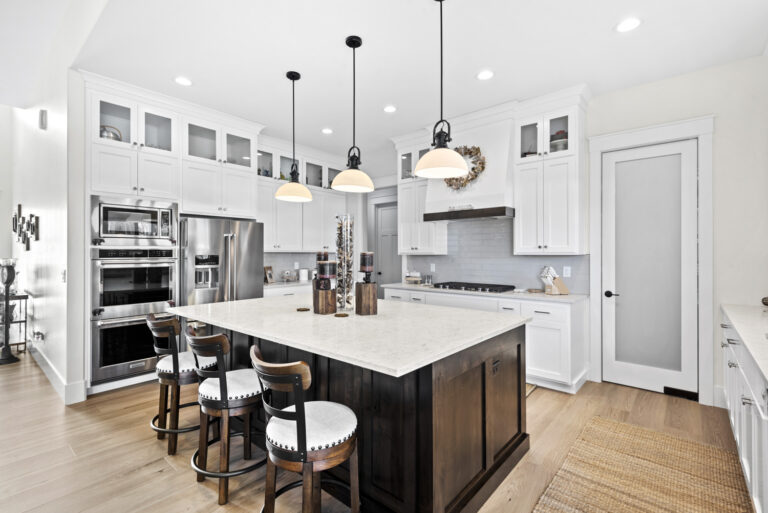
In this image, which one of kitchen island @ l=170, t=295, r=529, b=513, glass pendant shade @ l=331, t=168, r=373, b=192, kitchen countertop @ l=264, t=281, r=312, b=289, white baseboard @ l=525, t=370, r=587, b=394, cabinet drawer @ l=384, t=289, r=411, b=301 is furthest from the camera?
kitchen countertop @ l=264, t=281, r=312, b=289

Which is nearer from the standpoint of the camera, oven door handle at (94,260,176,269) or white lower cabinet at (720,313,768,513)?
white lower cabinet at (720,313,768,513)

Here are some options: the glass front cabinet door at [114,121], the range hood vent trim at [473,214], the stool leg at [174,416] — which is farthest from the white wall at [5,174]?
the range hood vent trim at [473,214]

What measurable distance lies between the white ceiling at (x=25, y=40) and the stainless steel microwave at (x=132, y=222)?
1.67 metres

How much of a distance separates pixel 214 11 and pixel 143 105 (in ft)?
5.60

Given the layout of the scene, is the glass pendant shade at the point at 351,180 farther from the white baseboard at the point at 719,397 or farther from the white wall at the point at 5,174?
the white wall at the point at 5,174

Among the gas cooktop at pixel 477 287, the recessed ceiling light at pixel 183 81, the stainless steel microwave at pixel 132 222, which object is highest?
the recessed ceiling light at pixel 183 81

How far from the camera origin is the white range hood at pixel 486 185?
3.95 meters

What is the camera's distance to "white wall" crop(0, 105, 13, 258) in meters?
5.68

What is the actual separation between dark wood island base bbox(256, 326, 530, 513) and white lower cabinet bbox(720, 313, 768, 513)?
1.05 metres

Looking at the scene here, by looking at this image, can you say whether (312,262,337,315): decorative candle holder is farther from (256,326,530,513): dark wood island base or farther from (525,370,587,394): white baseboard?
(525,370,587,394): white baseboard

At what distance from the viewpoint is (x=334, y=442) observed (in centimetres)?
146

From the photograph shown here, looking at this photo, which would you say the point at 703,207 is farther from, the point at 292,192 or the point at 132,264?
the point at 132,264

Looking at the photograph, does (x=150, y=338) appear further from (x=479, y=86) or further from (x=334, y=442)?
(x=479, y=86)

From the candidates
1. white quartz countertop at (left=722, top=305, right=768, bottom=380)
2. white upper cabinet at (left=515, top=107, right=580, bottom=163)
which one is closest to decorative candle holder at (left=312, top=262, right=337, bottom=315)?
white quartz countertop at (left=722, top=305, right=768, bottom=380)
